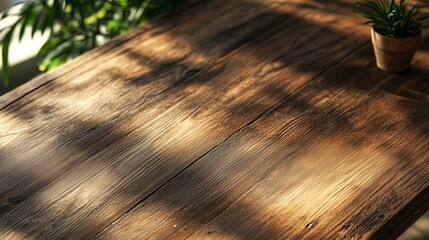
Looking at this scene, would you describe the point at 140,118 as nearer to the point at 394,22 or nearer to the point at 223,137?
the point at 223,137

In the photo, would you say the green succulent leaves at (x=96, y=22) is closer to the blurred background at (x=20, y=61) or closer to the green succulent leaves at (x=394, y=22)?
the blurred background at (x=20, y=61)

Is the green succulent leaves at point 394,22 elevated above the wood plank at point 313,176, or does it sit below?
above

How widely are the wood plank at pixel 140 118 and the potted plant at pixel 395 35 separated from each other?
156 millimetres

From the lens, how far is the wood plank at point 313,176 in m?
1.50

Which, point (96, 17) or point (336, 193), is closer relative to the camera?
point (336, 193)

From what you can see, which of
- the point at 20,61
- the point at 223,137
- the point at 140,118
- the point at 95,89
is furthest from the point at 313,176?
the point at 20,61

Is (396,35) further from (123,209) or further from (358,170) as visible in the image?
(123,209)

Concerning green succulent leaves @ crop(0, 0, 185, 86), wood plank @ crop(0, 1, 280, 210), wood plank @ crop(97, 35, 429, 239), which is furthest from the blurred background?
wood plank @ crop(97, 35, 429, 239)

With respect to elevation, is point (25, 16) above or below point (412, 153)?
above

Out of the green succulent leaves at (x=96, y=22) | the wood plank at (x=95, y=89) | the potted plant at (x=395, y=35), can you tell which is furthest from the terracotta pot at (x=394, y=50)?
→ the green succulent leaves at (x=96, y=22)

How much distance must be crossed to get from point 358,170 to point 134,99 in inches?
24.1

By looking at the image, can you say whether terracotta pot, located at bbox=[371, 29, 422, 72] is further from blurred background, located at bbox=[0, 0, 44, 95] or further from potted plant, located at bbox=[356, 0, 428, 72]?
blurred background, located at bbox=[0, 0, 44, 95]

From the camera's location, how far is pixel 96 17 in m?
2.77

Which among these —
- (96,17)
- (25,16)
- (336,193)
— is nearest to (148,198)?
(336,193)
